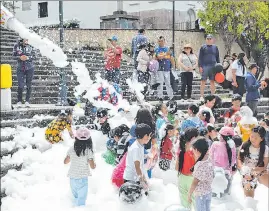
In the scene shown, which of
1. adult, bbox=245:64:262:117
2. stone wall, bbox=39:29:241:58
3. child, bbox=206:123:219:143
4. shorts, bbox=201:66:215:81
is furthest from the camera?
stone wall, bbox=39:29:241:58

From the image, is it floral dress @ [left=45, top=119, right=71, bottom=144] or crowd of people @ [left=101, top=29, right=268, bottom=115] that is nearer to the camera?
floral dress @ [left=45, top=119, right=71, bottom=144]

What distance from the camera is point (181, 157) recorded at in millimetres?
5691

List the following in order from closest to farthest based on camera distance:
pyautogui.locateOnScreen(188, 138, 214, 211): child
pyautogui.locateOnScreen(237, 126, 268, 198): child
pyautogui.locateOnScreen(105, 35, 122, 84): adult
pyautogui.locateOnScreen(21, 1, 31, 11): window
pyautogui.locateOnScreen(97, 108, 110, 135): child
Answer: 1. pyautogui.locateOnScreen(188, 138, 214, 211): child
2. pyautogui.locateOnScreen(237, 126, 268, 198): child
3. pyautogui.locateOnScreen(97, 108, 110, 135): child
4. pyautogui.locateOnScreen(105, 35, 122, 84): adult
5. pyautogui.locateOnScreen(21, 1, 31, 11): window

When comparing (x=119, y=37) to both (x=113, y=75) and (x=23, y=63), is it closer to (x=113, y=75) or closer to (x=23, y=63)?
(x=113, y=75)

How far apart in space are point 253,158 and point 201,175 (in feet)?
4.38

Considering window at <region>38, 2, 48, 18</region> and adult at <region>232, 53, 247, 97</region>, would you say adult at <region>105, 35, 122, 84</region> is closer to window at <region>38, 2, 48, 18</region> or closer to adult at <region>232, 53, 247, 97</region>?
adult at <region>232, 53, 247, 97</region>

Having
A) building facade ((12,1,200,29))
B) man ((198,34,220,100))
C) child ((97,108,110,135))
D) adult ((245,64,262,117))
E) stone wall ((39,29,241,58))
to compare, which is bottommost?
child ((97,108,110,135))

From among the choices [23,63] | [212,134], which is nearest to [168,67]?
[23,63]

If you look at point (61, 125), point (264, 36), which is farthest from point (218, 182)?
point (264, 36)

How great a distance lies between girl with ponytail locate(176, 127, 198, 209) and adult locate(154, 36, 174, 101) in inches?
206

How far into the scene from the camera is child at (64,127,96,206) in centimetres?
587

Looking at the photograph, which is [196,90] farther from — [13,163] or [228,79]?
[13,163]

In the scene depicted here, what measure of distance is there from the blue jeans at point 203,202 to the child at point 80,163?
1.35m

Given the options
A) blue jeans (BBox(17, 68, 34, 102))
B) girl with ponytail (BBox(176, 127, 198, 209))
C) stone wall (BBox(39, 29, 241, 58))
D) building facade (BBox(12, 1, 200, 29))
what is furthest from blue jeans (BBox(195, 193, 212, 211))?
building facade (BBox(12, 1, 200, 29))
